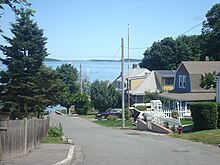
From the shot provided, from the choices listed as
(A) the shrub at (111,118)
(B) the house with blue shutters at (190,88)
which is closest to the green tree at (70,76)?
(A) the shrub at (111,118)

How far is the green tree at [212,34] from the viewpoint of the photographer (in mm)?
73375

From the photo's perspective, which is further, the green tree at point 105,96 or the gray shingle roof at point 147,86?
the green tree at point 105,96

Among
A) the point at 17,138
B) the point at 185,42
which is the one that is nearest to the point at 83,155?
the point at 17,138

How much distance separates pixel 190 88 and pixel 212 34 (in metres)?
27.6

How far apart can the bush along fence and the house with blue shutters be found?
31.9m

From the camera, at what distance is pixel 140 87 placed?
71.8 metres

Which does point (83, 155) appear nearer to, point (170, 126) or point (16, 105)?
point (170, 126)

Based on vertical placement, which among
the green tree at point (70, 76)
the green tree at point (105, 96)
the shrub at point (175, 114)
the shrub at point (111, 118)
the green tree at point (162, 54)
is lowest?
the shrub at point (111, 118)

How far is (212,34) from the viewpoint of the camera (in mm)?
74750

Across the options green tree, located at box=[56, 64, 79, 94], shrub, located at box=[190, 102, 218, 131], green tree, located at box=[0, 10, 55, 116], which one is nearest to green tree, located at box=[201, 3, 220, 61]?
green tree, located at box=[56, 64, 79, 94]

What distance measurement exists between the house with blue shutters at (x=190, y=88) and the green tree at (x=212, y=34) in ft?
74.4

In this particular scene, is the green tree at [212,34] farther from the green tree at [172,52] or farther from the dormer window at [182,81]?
the dormer window at [182,81]

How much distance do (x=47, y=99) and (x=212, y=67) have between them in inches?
849

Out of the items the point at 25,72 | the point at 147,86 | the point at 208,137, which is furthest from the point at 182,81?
the point at 208,137
